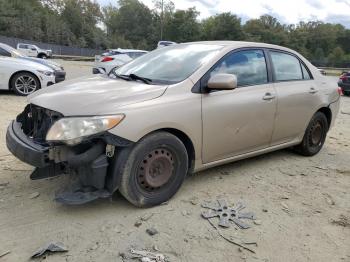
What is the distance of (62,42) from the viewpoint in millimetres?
67688

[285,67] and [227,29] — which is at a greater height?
[227,29]

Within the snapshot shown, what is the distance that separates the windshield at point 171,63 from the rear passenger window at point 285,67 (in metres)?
0.99

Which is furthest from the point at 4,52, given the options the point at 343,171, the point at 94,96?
the point at 343,171

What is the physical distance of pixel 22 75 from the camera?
9656 millimetres

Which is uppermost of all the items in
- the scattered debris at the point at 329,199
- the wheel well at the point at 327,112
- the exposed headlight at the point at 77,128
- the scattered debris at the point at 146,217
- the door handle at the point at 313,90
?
the door handle at the point at 313,90

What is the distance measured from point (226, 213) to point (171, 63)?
178 centimetres

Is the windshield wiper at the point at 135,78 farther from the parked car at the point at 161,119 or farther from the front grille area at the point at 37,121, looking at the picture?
the front grille area at the point at 37,121

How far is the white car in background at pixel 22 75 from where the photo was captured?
372 inches

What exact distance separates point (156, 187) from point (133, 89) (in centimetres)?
98

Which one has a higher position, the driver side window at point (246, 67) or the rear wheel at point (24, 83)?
the driver side window at point (246, 67)

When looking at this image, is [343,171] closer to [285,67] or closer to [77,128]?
[285,67]

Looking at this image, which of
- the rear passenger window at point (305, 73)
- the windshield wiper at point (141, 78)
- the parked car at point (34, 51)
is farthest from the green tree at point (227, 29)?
the windshield wiper at point (141, 78)

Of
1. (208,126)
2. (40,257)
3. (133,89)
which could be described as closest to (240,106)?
(208,126)

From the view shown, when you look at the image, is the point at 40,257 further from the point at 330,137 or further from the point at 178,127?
the point at 330,137
